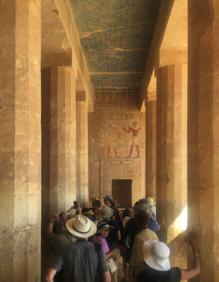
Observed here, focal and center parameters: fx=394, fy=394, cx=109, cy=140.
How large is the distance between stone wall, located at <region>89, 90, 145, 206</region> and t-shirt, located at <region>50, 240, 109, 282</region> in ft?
60.9

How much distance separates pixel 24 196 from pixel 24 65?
1857mm

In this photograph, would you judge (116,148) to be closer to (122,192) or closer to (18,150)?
(122,192)

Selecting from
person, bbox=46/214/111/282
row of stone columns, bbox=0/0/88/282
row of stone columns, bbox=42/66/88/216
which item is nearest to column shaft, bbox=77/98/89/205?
row of stone columns, bbox=42/66/88/216

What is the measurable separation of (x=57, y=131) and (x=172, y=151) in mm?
3295

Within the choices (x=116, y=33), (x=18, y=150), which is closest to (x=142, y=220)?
(x=18, y=150)

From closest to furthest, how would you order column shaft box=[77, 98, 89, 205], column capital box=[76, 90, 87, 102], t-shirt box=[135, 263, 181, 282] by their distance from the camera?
t-shirt box=[135, 263, 181, 282]
column capital box=[76, 90, 87, 102]
column shaft box=[77, 98, 89, 205]

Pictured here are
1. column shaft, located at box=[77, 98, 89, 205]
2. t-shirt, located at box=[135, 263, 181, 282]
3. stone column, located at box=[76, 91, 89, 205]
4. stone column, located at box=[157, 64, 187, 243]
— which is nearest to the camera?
t-shirt, located at box=[135, 263, 181, 282]

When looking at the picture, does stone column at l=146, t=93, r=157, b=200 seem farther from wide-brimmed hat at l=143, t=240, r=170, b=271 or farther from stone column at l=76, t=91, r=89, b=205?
wide-brimmed hat at l=143, t=240, r=170, b=271

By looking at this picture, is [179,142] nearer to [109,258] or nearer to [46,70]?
[46,70]

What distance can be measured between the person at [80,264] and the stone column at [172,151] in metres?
6.79

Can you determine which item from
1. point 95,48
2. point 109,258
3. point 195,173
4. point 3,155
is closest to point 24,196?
point 3,155

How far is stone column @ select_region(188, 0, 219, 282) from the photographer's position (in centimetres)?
517

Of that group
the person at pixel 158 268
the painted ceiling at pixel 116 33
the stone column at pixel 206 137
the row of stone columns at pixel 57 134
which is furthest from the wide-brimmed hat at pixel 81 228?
the painted ceiling at pixel 116 33

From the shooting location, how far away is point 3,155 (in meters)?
5.42
